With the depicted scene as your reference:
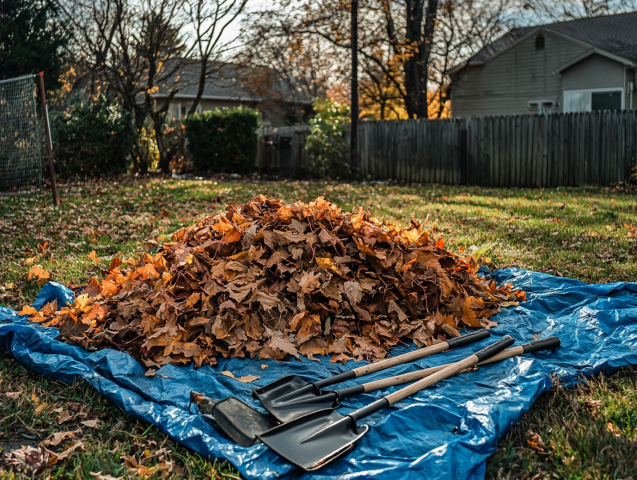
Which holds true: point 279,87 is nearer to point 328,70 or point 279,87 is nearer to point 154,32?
point 328,70

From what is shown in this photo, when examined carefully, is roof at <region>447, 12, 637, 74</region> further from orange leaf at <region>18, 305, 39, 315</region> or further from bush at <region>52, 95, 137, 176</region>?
orange leaf at <region>18, 305, 39, 315</region>

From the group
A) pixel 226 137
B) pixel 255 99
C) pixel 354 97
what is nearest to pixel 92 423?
pixel 354 97

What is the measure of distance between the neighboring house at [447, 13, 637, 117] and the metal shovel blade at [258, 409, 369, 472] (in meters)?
20.2

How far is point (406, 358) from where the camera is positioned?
314 centimetres

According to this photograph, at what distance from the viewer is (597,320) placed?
3.74 meters

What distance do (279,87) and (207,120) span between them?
1448 cm

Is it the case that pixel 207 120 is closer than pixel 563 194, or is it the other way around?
pixel 563 194

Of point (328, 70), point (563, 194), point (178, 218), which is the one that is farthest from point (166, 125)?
point (563, 194)

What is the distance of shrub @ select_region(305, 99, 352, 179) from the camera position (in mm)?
15398

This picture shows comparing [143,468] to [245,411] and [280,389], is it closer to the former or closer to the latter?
[245,411]

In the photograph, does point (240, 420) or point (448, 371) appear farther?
point (448, 371)

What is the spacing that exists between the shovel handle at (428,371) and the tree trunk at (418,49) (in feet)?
51.4

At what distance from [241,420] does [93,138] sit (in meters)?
12.7

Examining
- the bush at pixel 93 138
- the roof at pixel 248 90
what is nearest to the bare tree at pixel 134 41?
the bush at pixel 93 138
